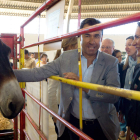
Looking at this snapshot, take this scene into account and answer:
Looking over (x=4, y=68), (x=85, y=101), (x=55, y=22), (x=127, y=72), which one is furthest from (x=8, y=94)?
(x=127, y=72)

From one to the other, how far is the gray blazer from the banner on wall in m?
0.18

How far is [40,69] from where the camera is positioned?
107 centimetres

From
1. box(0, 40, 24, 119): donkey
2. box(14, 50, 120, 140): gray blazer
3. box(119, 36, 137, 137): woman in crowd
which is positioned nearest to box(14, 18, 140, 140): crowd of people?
box(14, 50, 120, 140): gray blazer

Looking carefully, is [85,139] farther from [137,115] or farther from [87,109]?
[137,115]

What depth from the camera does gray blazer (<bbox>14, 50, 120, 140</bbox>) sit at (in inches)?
33.3

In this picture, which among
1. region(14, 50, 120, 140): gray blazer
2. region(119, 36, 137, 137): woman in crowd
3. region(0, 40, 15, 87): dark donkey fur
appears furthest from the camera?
region(119, 36, 137, 137): woman in crowd

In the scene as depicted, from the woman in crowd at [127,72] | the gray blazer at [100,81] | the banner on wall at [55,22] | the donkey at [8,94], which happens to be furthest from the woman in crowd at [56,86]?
the woman in crowd at [127,72]

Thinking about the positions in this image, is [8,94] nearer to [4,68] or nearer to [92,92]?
[4,68]

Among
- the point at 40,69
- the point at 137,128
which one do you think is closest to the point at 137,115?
the point at 137,128

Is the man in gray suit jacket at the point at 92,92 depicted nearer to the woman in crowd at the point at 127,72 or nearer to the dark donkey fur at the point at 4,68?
the dark donkey fur at the point at 4,68

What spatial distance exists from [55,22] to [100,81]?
0.58 m

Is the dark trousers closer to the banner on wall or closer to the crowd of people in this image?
the crowd of people

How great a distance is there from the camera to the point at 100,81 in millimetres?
860

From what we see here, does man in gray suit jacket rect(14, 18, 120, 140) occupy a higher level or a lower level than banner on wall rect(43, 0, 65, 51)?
lower
